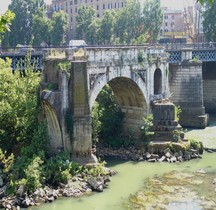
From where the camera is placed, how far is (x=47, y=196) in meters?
20.4

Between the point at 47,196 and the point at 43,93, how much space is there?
616 cm

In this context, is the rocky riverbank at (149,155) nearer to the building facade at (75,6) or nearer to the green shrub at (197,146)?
the green shrub at (197,146)

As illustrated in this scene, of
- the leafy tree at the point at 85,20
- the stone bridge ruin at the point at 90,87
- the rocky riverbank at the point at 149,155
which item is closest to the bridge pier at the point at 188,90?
the stone bridge ruin at the point at 90,87

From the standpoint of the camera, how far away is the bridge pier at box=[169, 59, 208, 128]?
38438 mm

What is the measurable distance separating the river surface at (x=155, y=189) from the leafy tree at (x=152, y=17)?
35.9 meters

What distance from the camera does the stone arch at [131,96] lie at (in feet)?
92.3

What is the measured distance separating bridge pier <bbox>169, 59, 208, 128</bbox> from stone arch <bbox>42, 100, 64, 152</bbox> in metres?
17.0

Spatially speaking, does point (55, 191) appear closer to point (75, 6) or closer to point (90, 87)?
point (90, 87)

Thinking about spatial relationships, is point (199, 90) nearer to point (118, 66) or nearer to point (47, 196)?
point (118, 66)

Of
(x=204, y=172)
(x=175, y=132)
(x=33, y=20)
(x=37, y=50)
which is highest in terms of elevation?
(x=33, y=20)

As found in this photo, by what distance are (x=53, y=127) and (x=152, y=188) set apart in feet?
21.9

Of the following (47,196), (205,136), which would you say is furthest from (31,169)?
(205,136)

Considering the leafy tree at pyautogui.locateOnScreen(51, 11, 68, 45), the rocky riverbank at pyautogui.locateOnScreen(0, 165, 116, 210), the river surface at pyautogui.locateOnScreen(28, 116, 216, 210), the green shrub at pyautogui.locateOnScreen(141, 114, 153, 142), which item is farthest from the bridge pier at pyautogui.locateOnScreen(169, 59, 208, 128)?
the leafy tree at pyautogui.locateOnScreen(51, 11, 68, 45)

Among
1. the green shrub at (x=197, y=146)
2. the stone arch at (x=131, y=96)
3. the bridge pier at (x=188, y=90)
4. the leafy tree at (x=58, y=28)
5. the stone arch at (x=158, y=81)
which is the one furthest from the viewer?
the leafy tree at (x=58, y=28)
